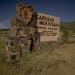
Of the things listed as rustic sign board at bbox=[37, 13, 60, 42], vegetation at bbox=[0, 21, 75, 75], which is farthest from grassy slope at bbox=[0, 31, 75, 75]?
rustic sign board at bbox=[37, 13, 60, 42]

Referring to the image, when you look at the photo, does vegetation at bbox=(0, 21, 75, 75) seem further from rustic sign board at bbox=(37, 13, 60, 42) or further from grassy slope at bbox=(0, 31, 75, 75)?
rustic sign board at bbox=(37, 13, 60, 42)

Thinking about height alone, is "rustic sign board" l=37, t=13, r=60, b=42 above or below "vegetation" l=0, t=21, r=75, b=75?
Result: above

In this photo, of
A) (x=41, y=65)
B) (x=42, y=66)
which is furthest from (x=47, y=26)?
(x=42, y=66)

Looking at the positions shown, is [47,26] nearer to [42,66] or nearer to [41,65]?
[41,65]

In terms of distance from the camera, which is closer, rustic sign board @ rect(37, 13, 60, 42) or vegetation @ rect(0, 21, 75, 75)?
vegetation @ rect(0, 21, 75, 75)

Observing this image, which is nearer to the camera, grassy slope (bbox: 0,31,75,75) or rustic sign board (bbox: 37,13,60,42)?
grassy slope (bbox: 0,31,75,75)

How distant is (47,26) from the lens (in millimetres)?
→ 20609

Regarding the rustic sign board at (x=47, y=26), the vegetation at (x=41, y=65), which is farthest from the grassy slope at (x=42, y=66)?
the rustic sign board at (x=47, y=26)

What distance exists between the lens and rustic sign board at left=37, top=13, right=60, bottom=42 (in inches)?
760

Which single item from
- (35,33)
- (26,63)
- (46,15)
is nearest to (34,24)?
(35,33)

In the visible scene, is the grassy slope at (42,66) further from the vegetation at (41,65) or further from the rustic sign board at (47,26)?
the rustic sign board at (47,26)

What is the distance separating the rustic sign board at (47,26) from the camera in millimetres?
19297

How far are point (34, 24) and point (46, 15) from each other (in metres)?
2.18

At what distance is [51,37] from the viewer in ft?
70.3
